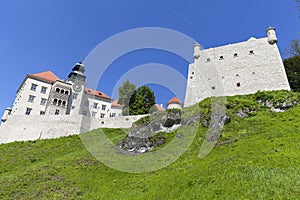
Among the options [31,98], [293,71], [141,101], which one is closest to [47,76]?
[31,98]

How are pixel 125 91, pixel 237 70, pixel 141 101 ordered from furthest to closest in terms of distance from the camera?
1. pixel 125 91
2. pixel 141 101
3. pixel 237 70

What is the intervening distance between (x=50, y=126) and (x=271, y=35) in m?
39.5

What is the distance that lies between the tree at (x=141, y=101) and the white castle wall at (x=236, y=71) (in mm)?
13007

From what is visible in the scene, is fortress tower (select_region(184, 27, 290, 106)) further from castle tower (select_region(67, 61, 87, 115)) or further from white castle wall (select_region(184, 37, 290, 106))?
castle tower (select_region(67, 61, 87, 115))

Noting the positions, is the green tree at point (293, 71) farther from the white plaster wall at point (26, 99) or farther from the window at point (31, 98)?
the window at point (31, 98)

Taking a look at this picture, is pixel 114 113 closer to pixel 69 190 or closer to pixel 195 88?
pixel 195 88

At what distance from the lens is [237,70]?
34.5 metres

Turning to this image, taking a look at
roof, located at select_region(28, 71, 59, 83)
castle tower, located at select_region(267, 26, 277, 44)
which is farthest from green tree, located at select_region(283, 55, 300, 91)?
roof, located at select_region(28, 71, 59, 83)

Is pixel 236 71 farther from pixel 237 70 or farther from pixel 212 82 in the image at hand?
pixel 212 82

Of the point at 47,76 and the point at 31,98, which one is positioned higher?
the point at 47,76

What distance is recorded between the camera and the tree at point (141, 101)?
46.7 m

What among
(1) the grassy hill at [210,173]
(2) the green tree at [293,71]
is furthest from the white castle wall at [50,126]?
(2) the green tree at [293,71]

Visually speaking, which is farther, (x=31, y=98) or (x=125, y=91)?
(x=125, y=91)

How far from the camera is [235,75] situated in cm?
3425
